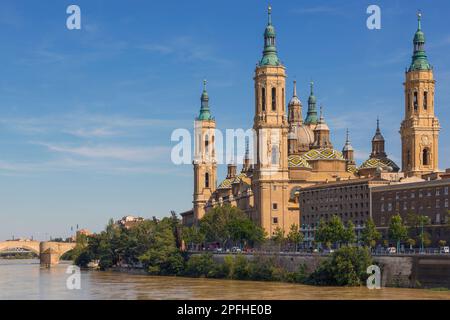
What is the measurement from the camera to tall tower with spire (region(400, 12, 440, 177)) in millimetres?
149875

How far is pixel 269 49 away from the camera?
154 m

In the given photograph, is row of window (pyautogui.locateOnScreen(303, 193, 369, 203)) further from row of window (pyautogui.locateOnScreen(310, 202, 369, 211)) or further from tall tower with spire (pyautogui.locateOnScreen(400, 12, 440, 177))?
tall tower with spire (pyautogui.locateOnScreen(400, 12, 440, 177))

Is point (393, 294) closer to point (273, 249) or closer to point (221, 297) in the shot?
point (221, 297)

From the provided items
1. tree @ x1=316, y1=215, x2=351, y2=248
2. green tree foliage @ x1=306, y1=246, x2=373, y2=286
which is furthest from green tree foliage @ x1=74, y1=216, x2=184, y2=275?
green tree foliage @ x1=306, y1=246, x2=373, y2=286

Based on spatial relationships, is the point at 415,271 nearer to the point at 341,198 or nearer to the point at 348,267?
the point at 348,267

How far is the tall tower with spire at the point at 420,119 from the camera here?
492ft

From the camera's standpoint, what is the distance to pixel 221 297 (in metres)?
84.8

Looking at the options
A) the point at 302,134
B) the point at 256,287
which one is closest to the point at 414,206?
the point at 256,287

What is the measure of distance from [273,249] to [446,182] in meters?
25.1

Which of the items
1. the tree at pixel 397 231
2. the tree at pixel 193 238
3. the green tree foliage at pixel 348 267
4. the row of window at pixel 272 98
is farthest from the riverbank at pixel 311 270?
the row of window at pixel 272 98

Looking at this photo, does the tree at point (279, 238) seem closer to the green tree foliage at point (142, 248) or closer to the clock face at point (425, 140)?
the green tree foliage at point (142, 248)

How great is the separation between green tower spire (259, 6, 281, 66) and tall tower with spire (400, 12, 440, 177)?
22599mm

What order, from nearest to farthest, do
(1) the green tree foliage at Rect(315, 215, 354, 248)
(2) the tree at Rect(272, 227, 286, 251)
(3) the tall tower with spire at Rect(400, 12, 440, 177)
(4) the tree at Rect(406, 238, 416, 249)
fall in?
(4) the tree at Rect(406, 238, 416, 249) < (1) the green tree foliage at Rect(315, 215, 354, 248) < (2) the tree at Rect(272, 227, 286, 251) < (3) the tall tower with spire at Rect(400, 12, 440, 177)

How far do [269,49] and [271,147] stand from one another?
17297 mm
